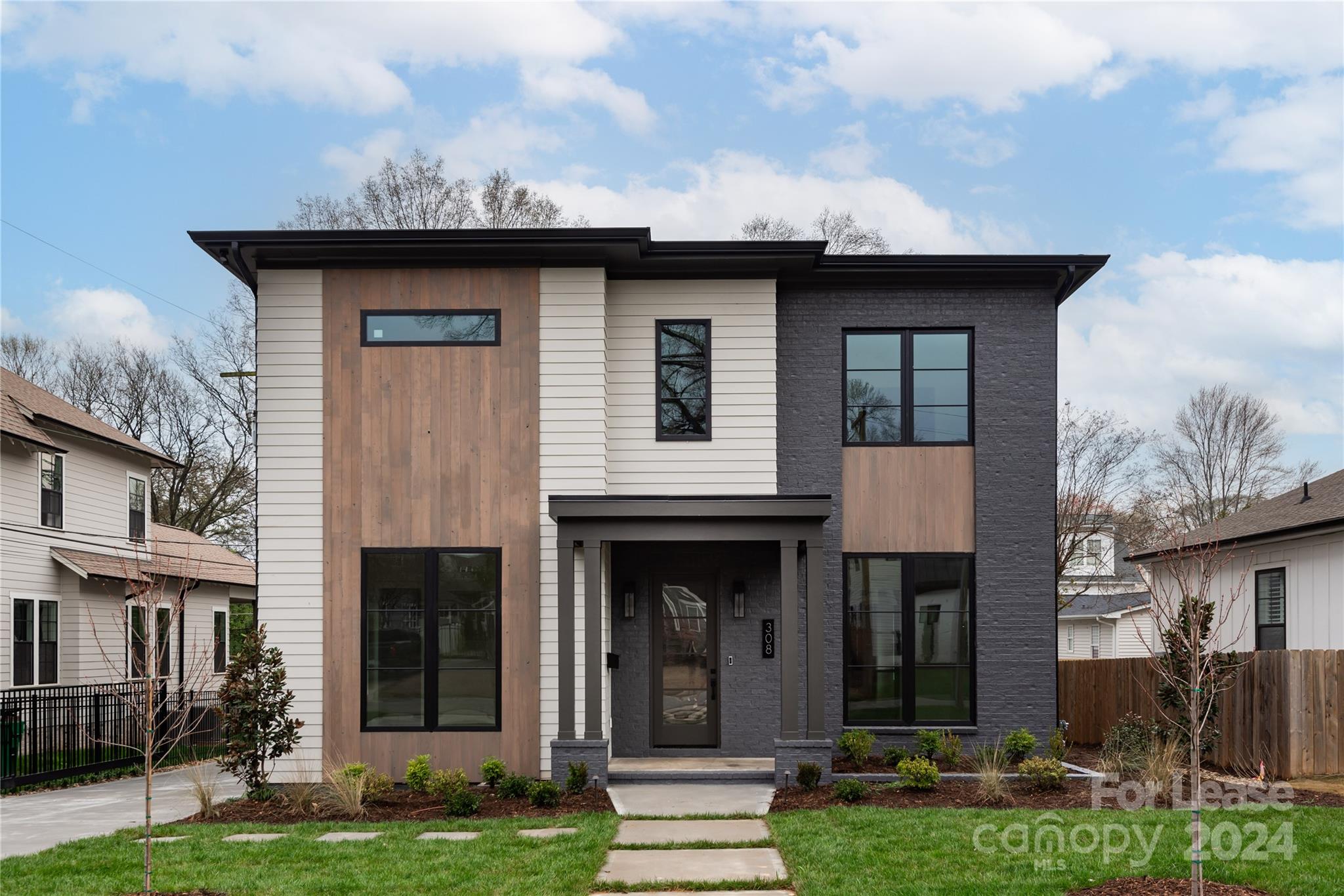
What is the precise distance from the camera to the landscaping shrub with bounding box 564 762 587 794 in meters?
11.7

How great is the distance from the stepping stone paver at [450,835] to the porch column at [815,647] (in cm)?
388

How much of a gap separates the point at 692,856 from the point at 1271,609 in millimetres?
12728

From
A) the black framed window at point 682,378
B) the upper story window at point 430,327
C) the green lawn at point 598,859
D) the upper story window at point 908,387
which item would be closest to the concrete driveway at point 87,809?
the green lawn at point 598,859

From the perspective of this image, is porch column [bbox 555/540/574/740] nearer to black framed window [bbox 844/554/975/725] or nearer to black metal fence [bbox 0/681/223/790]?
black framed window [bbox 844/554/975/725]

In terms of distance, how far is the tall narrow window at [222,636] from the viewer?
2602 cm

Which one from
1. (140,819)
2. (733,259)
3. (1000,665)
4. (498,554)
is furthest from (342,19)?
(1000,665)

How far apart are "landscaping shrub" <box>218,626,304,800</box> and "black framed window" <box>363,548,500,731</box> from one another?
3.53ft

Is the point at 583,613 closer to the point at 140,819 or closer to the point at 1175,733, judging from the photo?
the point at 140,819

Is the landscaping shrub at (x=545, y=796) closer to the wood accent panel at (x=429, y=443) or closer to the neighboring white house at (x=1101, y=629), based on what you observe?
the wood accent panel at (x=429, y=443)

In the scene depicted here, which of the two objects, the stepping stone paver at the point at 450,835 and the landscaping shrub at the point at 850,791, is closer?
the stepping stone paver at the point at 450,835

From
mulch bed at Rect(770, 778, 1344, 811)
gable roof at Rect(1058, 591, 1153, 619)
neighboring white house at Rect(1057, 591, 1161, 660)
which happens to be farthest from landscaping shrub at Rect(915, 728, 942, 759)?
neighboring white house at Rect(1057, 591, 1161, 660)

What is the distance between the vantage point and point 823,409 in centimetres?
1400

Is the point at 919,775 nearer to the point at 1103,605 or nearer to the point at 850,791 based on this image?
the point at 850,791

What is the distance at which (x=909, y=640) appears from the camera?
13797 mm
